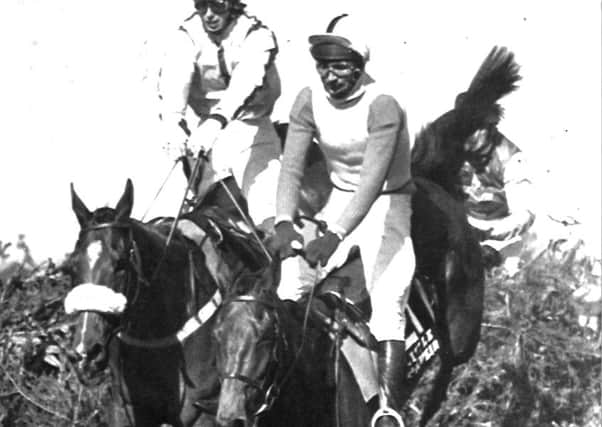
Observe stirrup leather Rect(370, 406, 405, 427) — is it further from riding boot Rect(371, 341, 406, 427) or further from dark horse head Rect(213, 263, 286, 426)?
dark horse head Rect(213, 263, 286, 426)

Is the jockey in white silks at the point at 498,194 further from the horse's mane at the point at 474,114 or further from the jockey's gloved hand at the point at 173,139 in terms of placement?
the jockey's gloved hand at the point at 173,139

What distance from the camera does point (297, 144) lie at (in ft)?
32.7

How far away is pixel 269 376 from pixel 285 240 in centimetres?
98

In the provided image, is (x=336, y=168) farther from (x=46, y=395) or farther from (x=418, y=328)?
(x=46, y=395)

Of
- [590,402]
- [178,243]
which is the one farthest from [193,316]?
[590,402]

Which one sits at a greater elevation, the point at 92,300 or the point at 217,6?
the point at 217,6

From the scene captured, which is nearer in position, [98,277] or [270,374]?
[270,374]

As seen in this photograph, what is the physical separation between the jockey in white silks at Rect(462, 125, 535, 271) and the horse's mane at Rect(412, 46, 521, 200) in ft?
0.17

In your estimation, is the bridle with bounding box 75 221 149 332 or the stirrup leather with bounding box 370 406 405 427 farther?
the stirrup leather with bounding box 370 406 405 427

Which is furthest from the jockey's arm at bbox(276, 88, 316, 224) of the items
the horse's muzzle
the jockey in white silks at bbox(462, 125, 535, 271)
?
the jockey in white silks at bbox(462, 125, 535, 271)

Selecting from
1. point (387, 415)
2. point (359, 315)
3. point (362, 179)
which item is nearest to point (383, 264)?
point (359, 315)

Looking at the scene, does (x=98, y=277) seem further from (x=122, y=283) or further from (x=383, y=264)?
(x=383, y=264)

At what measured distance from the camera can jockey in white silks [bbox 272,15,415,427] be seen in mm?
9578

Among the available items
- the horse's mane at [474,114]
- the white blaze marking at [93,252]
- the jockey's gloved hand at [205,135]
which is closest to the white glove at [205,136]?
the jockey's gloved hand at [205,135]
